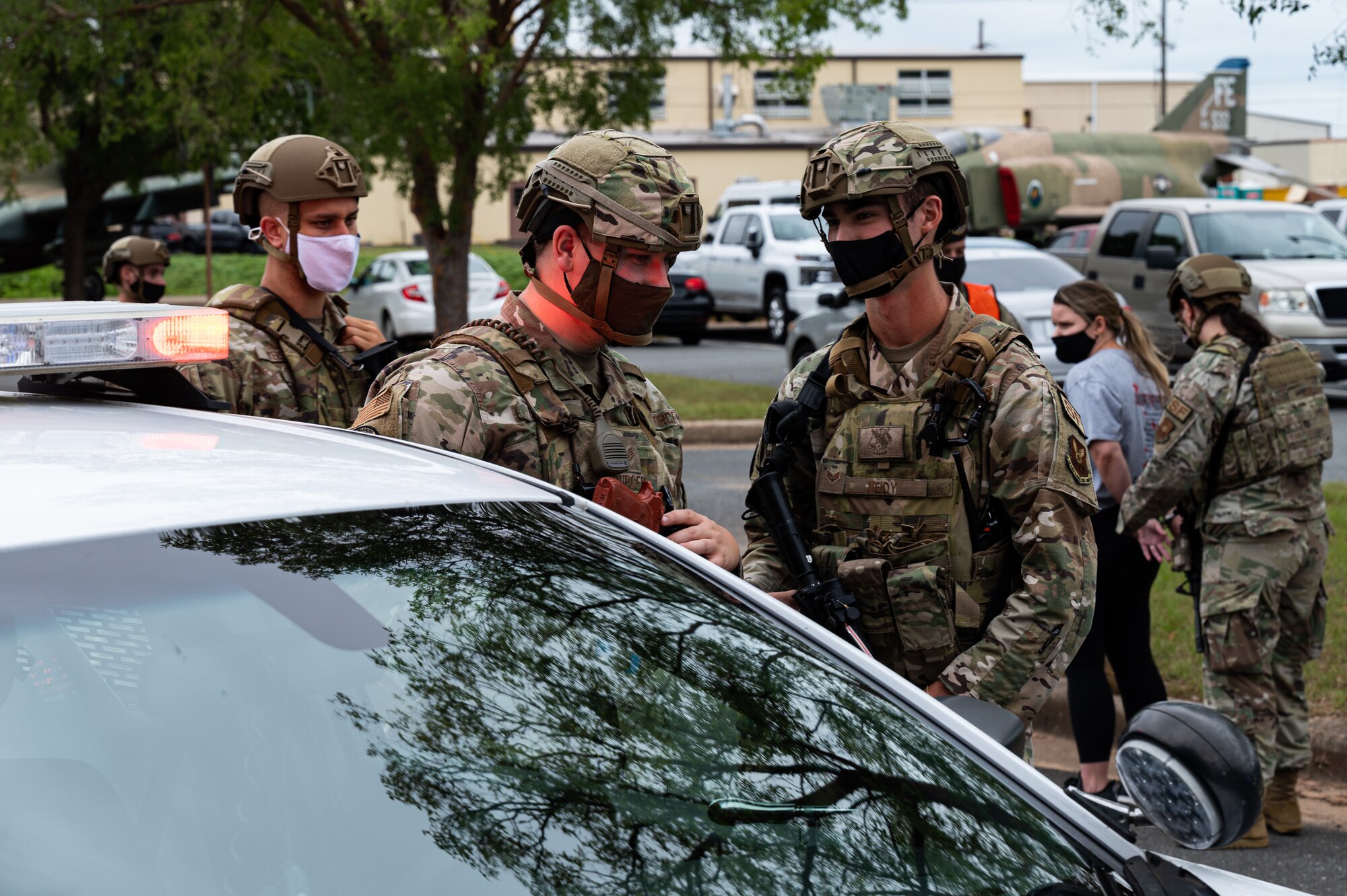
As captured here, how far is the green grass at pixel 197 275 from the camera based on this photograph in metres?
29.9

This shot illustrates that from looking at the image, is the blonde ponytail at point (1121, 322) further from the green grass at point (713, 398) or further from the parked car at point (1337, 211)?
the parked car at point (1337, 211)

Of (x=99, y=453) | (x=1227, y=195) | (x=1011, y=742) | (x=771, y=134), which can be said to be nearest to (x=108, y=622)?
(x=99, y=453)

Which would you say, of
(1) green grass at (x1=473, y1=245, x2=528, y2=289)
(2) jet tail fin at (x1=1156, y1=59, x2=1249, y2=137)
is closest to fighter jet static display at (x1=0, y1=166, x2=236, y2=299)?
(1) green grass at (x1=473, y1=245, x2=528, y2=289)

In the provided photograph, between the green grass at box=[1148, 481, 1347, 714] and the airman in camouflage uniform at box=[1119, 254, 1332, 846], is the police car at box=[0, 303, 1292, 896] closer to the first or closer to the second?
the airman in camouflage uniform at box=[1119, 254, 1332, 846]

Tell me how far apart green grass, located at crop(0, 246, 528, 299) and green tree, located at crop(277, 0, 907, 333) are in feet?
45.0

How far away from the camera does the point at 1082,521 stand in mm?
2873

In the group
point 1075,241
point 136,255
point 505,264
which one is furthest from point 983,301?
point 505,264

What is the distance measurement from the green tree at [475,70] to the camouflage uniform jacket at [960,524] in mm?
9112

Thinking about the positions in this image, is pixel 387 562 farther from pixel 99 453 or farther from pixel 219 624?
pixel 99 453

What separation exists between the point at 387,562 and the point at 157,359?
712 millimetres

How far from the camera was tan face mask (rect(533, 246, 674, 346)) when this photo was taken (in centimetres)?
285

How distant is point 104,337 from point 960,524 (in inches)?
65.6

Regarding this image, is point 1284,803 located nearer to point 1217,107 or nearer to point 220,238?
point 1217,107

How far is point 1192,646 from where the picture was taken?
6.29 metres
